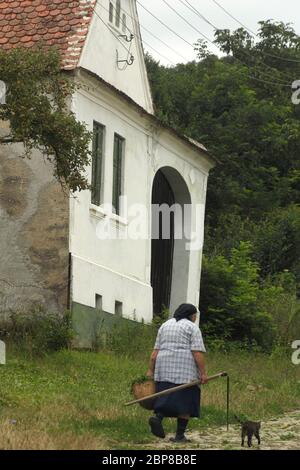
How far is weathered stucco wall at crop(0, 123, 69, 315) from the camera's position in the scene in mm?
23750

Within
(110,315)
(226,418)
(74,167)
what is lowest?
(226,418)

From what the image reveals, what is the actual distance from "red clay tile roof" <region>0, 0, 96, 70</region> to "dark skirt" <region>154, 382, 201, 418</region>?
36.9ft

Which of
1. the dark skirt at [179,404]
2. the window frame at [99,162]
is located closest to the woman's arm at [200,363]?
the dark skirt at [179,404]

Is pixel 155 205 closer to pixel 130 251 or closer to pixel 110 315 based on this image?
pixel 130 251

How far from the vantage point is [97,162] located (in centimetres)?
2548

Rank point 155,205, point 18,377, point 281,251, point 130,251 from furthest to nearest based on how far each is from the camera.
→ point 281,251
point 155,205
point 130,251
point 18,377

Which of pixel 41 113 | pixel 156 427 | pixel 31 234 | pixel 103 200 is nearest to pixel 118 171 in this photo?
pixel 103 200

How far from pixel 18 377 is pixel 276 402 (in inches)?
165

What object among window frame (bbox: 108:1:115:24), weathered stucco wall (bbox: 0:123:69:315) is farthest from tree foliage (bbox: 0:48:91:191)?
window frame (bbox: 108:1:115:24)

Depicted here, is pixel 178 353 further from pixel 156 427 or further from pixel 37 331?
pixel 37 331

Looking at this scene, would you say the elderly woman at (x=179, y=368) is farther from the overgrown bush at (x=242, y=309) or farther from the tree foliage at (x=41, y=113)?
the overgrown bush at (x=242, y=309)

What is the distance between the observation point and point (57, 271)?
23.7m

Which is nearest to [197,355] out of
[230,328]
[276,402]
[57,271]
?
[276,402]

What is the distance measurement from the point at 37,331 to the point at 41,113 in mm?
4952
